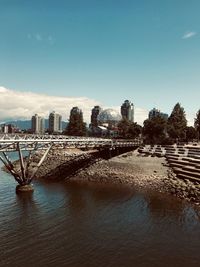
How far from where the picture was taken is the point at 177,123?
118 m

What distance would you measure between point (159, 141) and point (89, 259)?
76746 mm

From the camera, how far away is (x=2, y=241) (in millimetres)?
31094

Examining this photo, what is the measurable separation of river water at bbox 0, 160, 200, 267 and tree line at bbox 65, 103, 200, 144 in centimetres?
5734

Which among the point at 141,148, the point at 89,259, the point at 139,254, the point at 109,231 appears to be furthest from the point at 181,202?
the point at 141,148

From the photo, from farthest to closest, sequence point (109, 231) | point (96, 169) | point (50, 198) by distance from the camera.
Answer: point (96, 169) → point (50, 198) → point (109, 231)

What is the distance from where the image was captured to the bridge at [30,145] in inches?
1956

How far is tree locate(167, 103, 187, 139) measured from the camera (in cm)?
11275

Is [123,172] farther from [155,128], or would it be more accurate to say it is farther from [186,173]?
[155,128]

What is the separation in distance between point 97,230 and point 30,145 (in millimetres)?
27159

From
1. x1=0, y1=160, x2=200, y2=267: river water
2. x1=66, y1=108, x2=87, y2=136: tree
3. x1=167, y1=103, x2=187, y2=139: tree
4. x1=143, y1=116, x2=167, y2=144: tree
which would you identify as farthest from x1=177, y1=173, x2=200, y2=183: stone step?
x1=66, y1=108, x2=87, y2=136: tree

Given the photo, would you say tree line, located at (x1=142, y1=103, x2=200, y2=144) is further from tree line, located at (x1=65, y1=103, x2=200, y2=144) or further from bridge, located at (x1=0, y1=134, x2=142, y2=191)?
bridge, located at (x1=0, y1=134, x2=142, y2=191)

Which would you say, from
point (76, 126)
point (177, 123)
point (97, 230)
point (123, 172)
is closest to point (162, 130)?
point (177, 123)

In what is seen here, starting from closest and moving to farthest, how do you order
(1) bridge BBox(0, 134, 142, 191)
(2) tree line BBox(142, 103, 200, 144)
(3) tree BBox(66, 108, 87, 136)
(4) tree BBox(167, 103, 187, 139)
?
(1) bridge BBox(0, 134, 142, 191), (2) tree line BBox(142, 103, 200, 144), (4) tree BBox(167, 103, 187, 139), (3) tree BBox(66, 108, 87, 136)

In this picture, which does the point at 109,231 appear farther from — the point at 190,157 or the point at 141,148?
the point at 141,148
